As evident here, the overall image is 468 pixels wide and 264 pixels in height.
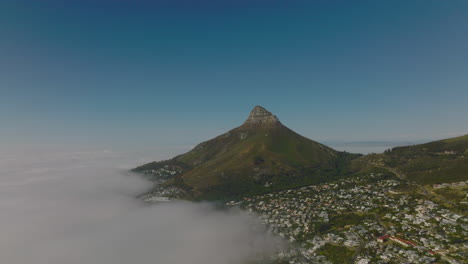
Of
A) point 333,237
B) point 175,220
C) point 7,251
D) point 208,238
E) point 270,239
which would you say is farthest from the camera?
point 175,220

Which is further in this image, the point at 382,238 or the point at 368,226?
the point at 368,226

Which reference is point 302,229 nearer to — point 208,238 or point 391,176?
point 208,238

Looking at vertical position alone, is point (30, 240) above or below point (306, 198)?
below

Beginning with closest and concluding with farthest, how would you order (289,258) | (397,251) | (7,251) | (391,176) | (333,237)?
1. (397,251)
2. (289,258)
3. (333,237)
4. (7,251)
5. (391,176)

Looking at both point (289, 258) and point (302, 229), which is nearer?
point (289, 258)

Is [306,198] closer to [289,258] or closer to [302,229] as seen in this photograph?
[302,229]

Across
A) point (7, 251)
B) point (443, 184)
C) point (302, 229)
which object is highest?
point (443, 184)

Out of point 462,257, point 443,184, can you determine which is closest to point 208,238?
point 462,257

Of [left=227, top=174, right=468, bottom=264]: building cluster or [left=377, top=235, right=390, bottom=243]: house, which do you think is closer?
[left=227, top=174, right=468, bottom=264]: building cluster

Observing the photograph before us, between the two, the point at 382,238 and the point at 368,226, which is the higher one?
the point at 368,226

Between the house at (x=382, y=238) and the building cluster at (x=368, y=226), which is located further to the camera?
the house at (x=382, y=238)
